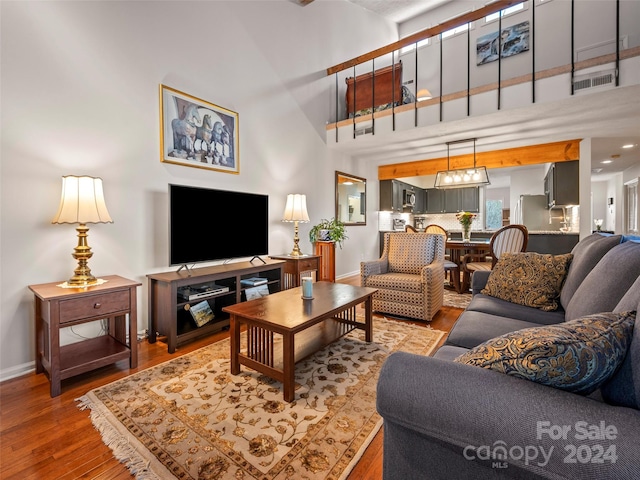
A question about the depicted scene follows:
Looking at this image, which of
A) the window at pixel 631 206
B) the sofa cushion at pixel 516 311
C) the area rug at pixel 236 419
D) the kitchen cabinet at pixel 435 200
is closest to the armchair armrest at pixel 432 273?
the sofa cushion at pixel 516 311

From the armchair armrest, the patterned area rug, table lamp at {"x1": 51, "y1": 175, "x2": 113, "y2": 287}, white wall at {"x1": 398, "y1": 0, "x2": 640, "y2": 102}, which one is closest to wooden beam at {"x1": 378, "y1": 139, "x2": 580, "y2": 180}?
white wall at {"x1": 398, "y1": 0, "x2": 640, "y2": 102}

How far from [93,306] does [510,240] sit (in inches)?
169

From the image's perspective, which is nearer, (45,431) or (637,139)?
(45,431)

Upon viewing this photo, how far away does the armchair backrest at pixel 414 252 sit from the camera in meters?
3.50

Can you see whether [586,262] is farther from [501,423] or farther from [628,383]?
[501,423]

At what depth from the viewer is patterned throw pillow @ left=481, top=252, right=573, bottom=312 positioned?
2.07 m

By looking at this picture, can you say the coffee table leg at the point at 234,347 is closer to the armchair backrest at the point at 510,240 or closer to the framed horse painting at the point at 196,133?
the framed horse painting at the point at 196,133

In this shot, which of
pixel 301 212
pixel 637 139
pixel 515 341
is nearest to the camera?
pixel 515 341

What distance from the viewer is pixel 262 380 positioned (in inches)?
78.7

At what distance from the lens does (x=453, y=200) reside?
8422mm

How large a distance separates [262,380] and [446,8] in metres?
8.37

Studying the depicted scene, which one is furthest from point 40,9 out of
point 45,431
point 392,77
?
point 392,77

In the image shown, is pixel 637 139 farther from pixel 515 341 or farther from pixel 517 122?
pixel 515 341

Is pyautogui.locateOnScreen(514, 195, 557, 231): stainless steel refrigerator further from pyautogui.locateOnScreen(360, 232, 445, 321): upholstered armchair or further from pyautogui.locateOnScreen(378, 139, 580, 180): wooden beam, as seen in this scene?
pyautogui.locateOnScreen(360, 232, 445, 321): upholstered armchair
